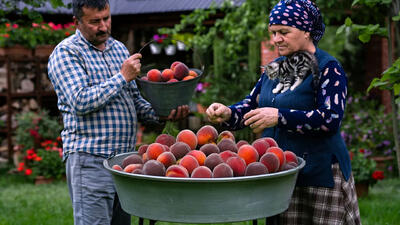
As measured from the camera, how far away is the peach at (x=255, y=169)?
175 centimetres

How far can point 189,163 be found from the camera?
5.92 ft

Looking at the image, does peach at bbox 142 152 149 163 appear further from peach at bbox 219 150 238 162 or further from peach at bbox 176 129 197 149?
peach at bbox 219 150 238 162

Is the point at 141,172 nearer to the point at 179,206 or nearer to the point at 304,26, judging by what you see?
the point at 179,206

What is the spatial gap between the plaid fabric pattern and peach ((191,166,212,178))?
0.70 metres

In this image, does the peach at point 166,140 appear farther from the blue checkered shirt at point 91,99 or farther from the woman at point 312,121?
the blue checkered shirt at point 91,99

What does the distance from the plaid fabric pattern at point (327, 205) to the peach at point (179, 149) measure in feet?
2.12

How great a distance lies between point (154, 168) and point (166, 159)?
0.33 ft

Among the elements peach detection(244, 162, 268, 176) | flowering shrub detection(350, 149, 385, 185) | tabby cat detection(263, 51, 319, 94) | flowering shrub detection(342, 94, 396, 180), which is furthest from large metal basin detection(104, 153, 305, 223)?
flowering shrub detection(342, 94, 396, 180)

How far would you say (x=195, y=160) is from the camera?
1.82 metres

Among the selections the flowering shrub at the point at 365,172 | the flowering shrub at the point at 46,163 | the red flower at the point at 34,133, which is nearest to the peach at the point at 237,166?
the flowering shrub at the point at 365,172

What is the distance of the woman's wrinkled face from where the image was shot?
2111mm

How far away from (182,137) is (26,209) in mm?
3387

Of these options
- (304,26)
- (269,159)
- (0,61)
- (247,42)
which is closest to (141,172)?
(269,159)

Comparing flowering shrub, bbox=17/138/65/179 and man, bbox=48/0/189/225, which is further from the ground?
man, bbox=48/0/189/225
